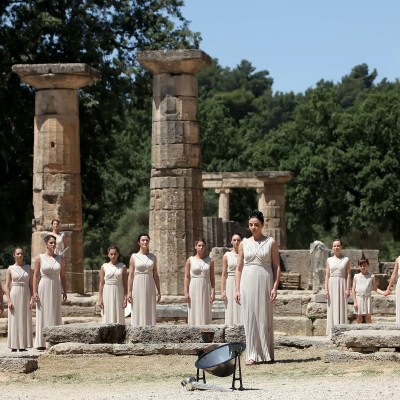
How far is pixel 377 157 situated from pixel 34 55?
17503mm

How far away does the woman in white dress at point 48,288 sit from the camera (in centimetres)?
1838

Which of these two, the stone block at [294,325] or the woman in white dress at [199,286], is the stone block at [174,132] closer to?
the stone block at [294,325]

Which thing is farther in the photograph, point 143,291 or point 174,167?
point 174,167

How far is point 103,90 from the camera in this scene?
118ft

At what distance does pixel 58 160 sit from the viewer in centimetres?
2656

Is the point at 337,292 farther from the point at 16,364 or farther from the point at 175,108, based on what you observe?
the point at 175,108

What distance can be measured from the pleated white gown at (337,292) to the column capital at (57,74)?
28.3ft

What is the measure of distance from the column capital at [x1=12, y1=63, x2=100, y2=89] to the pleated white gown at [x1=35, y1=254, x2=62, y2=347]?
8156mm

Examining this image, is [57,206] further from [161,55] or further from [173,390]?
[173,390]

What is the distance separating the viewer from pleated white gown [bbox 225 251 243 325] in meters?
19.4

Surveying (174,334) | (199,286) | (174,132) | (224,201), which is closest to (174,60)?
(174,132)

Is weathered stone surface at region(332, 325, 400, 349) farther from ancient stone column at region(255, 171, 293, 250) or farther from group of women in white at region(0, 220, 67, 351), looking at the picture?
ancient stone column at region(255, 171, 293, 250)

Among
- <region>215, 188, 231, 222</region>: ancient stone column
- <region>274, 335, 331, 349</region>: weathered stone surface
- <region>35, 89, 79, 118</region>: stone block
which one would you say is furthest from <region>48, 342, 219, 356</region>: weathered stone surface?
<region>215, 188, 231, 222</region>: ancient stone column

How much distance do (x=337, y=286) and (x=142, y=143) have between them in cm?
4110
